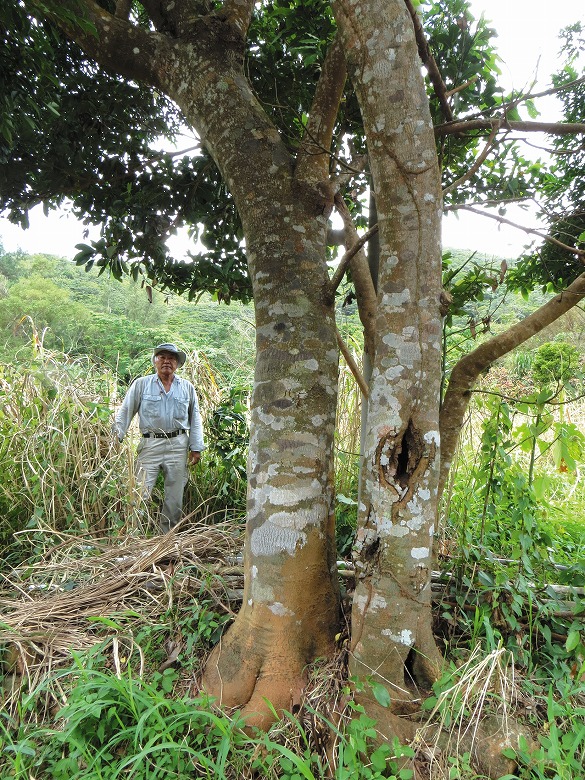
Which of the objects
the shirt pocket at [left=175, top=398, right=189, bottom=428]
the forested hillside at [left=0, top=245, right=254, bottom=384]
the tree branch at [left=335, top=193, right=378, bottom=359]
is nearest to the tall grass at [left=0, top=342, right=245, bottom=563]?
the shirt pocket at [left=175, top=398, right=189, bottom=428]

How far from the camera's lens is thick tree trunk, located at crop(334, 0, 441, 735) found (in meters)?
1.63

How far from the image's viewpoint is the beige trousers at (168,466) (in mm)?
3936

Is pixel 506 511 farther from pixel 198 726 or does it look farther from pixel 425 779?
pixel 198 726

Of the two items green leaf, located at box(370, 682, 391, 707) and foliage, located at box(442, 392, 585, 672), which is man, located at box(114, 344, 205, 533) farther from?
green leaf, located at box(370, 682, 391, 707)

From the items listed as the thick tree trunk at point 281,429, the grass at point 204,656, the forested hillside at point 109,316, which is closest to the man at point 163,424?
the grass at point 204,656

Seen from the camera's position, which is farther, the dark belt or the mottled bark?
the dark belt

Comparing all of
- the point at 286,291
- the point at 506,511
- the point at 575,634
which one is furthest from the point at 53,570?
the point at 506,511

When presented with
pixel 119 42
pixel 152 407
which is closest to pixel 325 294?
pixel 119 42

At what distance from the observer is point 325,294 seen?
203 cm

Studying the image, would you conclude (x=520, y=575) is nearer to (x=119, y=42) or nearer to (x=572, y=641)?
(x=572, y=641)

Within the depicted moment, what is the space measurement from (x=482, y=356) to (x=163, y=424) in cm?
266

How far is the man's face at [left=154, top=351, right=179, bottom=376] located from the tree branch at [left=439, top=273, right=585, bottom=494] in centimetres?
246

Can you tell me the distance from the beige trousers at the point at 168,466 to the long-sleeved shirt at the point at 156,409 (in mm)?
103

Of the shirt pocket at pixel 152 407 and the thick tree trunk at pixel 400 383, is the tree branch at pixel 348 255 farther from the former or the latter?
the shirt pocket at pixel 152 407
